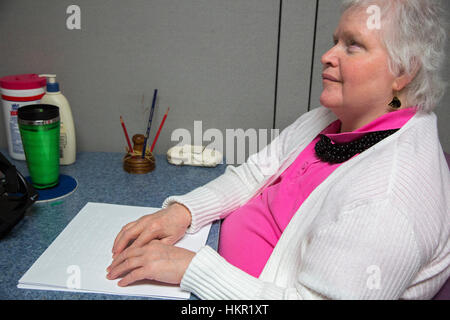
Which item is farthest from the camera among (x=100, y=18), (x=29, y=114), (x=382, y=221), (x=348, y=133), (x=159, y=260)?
(x=100, y=18)

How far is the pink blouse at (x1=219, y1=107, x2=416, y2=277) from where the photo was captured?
2.83 ft

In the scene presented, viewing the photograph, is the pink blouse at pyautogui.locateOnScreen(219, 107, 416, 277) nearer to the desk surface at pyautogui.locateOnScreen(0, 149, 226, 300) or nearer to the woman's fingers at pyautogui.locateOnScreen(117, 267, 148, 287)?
the desk surface at pyautogui.locateOnScreen(0, 149, 226, 300)

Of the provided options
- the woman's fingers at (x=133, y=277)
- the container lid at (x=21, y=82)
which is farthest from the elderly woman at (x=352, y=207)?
the container lid at (x=21, y=82)

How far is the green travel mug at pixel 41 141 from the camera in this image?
39.3 inches

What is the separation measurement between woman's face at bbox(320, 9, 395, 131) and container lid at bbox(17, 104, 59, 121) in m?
0.69

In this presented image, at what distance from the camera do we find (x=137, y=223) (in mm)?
881

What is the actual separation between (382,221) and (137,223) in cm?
52

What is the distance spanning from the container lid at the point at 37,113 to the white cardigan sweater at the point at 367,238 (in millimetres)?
563

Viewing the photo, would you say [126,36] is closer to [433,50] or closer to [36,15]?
[36,15]

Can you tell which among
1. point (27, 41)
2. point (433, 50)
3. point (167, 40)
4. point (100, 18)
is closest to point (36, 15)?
point (27, 41)

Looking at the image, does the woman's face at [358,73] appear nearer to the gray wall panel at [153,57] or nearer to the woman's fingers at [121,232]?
the gray wall panel at [153,57]

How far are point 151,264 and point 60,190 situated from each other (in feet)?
1.55
